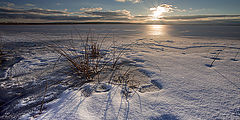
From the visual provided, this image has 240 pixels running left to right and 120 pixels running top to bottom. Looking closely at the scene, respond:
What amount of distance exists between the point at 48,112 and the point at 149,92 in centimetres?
82

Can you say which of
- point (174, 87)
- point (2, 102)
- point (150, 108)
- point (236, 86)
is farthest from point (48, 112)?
point (236, 86)

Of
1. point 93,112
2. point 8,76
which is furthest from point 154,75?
point 8,76

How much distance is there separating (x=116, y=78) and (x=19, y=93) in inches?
37.5

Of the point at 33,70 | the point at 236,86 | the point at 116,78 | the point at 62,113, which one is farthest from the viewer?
the point at 33,70

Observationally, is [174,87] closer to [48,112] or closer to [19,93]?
[48,112]

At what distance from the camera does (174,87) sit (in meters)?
1.12

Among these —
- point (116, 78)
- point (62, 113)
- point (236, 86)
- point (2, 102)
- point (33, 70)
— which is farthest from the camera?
point (33, 70)

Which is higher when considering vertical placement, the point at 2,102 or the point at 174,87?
the point at 174,87

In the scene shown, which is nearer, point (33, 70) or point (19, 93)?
point (19, 93)

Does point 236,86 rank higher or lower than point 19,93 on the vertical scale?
higher

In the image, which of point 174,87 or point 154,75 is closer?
point 174,87

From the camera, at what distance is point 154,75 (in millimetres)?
1423

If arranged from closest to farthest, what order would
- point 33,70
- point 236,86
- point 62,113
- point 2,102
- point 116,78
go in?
point 62,113 < point 2,102 < point 236,86 < point 116,78 < point 33,70

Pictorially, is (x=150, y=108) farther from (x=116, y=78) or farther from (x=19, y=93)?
(x=19, y=93)
